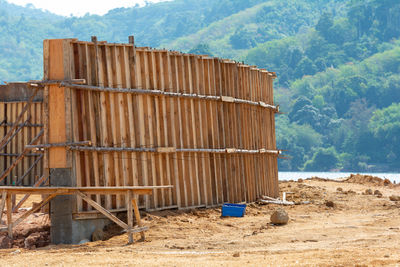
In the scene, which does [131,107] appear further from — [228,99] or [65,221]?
[228,99]

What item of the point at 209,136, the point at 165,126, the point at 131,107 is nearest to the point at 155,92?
the point at 131,107

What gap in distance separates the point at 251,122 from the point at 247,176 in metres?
1.77

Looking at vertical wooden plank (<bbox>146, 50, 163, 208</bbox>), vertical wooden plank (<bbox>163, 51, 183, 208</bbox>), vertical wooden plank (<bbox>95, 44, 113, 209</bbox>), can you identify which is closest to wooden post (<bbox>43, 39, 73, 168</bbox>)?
vertical wooden plank (<bbox>95, 44, 113, 209</bbox>)

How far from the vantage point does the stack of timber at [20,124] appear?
26.7 metres

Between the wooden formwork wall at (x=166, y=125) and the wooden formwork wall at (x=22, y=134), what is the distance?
9.25 metres

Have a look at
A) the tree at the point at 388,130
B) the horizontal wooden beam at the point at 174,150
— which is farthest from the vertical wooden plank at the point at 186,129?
the tree at the point at 388,130

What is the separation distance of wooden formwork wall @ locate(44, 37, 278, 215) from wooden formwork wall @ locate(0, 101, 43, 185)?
364 inches

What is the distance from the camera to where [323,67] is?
11756cm

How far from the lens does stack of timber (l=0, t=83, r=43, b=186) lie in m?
26.7

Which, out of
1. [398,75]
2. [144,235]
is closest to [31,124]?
[144,235]

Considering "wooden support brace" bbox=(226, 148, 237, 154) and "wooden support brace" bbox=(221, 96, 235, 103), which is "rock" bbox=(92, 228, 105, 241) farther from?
"wooden support brace" bbox=(221, 96, 235, 103)

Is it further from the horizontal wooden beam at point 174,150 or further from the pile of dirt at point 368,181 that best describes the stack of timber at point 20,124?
the pile of dirt at point 368,181

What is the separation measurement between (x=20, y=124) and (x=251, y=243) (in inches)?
614

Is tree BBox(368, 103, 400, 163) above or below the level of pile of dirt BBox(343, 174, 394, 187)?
above
